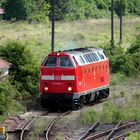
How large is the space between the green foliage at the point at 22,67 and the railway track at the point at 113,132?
6.82 m

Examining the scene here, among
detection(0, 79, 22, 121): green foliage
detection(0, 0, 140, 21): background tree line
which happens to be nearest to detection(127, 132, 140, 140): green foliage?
detection(0, 79, 22, 121): green foliage

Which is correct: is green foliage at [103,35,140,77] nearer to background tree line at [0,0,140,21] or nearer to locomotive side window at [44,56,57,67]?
locomotive side window at [44,56,57,67]

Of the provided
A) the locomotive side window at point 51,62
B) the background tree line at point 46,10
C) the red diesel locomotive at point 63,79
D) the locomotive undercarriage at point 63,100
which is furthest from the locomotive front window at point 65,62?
the background tree line at point 46,10

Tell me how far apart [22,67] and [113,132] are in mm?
8852

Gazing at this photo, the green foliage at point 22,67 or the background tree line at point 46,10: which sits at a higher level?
the green foliage at point 22,67

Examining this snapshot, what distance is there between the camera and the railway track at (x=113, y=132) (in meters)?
22.5

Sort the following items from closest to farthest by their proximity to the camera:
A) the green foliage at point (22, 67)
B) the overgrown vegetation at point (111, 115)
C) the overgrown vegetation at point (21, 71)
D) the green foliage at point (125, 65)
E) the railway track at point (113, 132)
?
1. the railway track at point (113, 132)
2. the overgrown vegetation at point (111, 115)
3. the overgrown vegetation at point (21, 71)
4. the green foliage at point (22, 67)
5. the green foliage at point (125, 65)

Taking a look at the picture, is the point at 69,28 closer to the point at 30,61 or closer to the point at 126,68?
the point at 126,68

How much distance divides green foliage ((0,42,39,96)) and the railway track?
22.4ft

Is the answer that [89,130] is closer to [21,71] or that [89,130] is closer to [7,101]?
[7,101]

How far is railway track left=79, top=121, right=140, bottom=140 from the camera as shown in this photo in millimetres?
22453

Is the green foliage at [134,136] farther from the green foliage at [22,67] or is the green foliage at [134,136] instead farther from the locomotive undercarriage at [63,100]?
the green foliage at [22,67]

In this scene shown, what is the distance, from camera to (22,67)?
31.1 meters

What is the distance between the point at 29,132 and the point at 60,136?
1.29 meters
